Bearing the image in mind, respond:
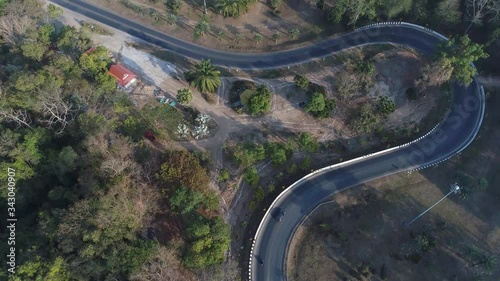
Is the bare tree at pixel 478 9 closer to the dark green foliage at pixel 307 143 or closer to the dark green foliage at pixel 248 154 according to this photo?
the dark green foliage at pixel 307 143

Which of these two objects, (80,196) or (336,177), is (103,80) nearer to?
(80,196)

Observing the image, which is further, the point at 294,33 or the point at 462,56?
the point at 294,33

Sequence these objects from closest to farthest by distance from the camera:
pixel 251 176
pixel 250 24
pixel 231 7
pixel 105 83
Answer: pixel 251 176 < pixel 105 83 < pixel 231 7 < pixel 250 24

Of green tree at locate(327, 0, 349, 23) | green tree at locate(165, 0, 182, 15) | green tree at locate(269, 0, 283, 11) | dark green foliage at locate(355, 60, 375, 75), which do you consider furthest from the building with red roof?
dark green foliage at locate(355, 60, 375, 75)

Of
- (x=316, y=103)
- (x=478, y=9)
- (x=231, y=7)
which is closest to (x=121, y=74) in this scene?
(x=231, y=7)

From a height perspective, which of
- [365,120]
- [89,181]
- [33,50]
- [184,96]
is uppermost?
[365,120]

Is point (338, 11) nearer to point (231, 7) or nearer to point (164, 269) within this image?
point (231, 7)

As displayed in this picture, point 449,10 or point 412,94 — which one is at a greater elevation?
point 449,10
